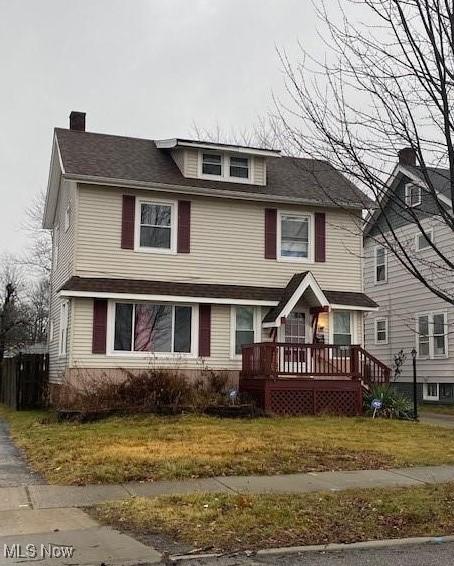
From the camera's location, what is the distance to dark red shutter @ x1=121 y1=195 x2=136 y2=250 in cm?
1886

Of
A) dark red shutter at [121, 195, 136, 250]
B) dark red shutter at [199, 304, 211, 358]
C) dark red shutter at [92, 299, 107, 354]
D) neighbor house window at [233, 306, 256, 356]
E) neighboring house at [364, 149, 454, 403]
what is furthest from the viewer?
neighboring house at [364, 149, 454, 403]

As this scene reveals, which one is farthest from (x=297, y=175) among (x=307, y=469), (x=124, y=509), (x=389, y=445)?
(x=124, y=509)

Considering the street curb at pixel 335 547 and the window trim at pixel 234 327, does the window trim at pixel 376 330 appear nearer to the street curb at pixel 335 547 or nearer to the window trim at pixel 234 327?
the window trim at pixel 234 327

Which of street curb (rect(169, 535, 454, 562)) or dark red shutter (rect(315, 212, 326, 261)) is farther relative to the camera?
dark red shutter (rect(315, 212, 326, 261))

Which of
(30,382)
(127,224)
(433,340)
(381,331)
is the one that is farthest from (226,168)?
(381,331)

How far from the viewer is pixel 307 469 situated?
983 centimetres

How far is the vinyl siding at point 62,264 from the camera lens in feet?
62.1

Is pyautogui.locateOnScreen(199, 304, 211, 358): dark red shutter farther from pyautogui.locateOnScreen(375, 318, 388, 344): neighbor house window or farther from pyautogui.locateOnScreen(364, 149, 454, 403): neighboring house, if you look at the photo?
pyautogui.locateOnScreen(375, 318, 388, 344): neighbor house window

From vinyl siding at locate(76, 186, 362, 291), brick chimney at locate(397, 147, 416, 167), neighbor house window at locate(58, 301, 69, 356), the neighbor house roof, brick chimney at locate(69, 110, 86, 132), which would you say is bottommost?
neighbor house window at locate(58, 301, 69, 356)

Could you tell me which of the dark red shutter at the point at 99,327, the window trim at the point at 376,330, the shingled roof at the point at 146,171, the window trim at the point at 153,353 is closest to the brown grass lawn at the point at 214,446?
the dark red shutter at the point at 99,327

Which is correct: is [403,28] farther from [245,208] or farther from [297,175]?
[297,175]

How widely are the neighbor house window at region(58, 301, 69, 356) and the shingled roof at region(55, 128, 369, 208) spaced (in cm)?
406

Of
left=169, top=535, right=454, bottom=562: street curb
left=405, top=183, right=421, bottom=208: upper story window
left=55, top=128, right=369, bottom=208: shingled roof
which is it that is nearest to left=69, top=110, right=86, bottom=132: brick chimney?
left=55, top=128, right=369, bottom=208: shingled roof
